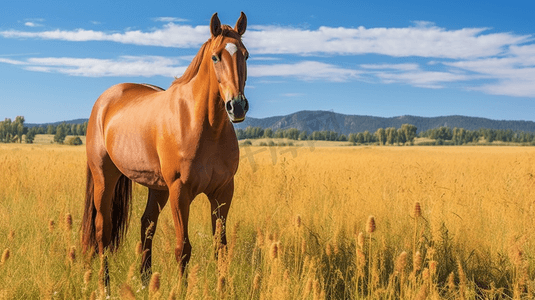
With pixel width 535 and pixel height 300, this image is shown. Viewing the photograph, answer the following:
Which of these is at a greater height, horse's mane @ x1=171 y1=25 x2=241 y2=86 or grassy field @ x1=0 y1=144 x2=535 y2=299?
horse's mane @ x1=171 y1=25 x2=241 y2=86

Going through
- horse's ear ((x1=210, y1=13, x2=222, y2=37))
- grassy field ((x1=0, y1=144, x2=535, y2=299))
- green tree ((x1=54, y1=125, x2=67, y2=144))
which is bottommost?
green tree ((x1=54, y1=125, x2=67, y2=144))

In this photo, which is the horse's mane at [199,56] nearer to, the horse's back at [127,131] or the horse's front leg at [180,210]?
the horse's back at [127,131]

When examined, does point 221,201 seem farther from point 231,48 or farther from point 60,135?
point 60,135

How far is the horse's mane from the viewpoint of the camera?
11.0 feet

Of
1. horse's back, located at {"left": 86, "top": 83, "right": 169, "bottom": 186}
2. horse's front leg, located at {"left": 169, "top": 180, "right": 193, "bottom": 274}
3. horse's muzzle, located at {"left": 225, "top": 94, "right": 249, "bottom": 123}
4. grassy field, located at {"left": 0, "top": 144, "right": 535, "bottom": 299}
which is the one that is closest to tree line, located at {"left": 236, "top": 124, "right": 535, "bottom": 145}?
grassy field, located at {"left": 0, "top": 144, "right": 535, "bottom": 299}

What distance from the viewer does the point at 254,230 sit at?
18.0ft

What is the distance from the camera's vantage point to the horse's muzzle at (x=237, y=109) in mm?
2960

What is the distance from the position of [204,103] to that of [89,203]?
226cm

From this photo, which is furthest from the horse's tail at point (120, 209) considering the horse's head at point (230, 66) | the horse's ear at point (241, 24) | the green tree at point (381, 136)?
the green tree at point (381, 136)

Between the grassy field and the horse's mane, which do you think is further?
the horse's mane

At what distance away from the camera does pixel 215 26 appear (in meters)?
3.34

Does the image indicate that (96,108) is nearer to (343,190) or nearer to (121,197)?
(121,197)

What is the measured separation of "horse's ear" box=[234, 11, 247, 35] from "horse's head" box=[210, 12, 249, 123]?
12cm

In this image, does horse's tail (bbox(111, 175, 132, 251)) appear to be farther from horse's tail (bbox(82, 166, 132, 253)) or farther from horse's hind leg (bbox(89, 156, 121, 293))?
horse's hind leg (bbox(89, 156, 121, 293))
